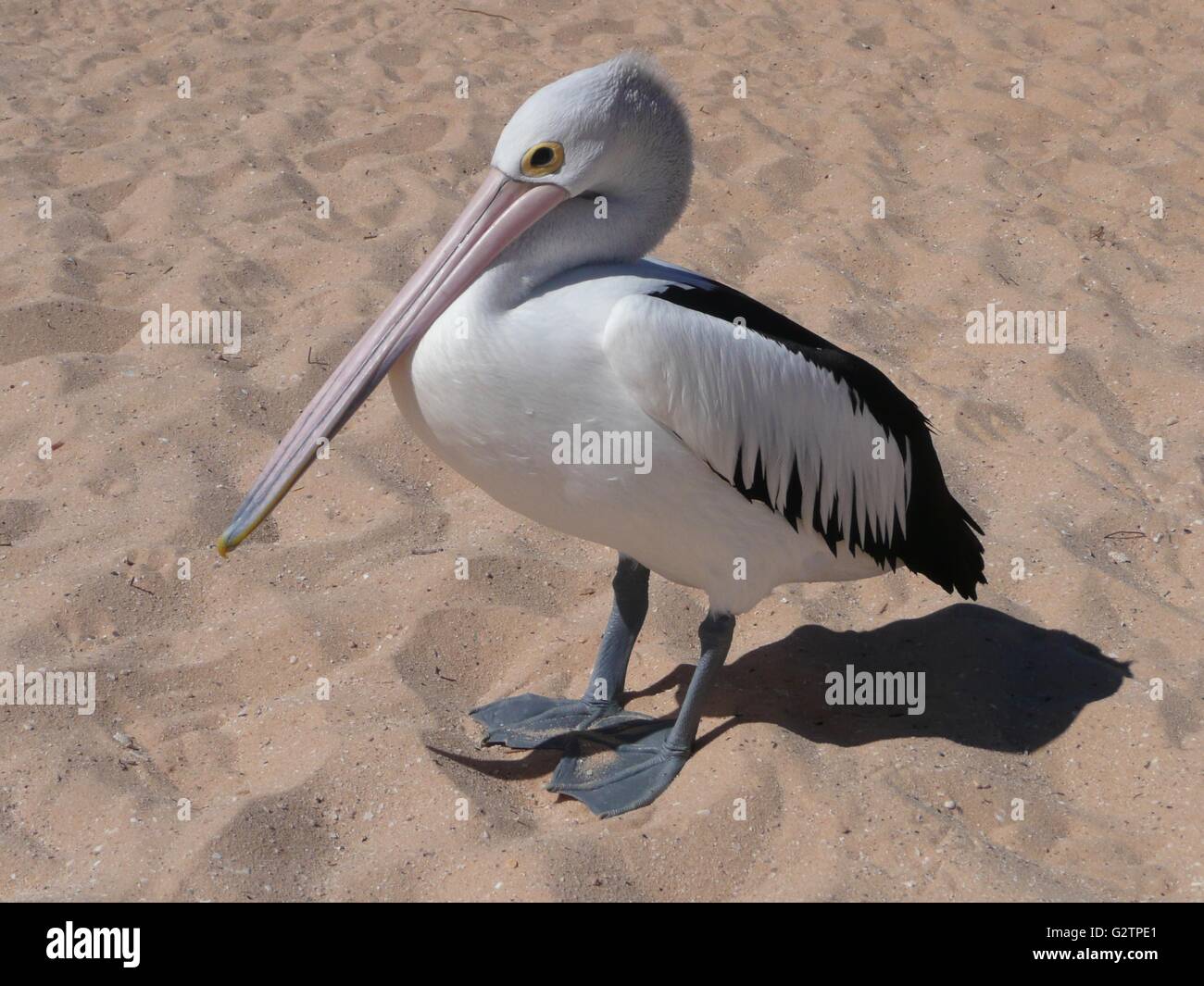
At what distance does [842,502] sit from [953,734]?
0.73 m

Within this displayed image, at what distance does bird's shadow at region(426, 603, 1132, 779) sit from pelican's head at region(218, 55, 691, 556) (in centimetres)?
91

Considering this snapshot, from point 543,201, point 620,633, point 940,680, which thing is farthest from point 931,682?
point 543,201

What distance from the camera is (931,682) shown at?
12.2 feet

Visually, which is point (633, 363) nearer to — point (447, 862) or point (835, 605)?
point (447, 862)

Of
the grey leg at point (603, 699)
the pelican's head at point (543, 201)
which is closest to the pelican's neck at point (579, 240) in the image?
the pelican's head at point (543, 201)

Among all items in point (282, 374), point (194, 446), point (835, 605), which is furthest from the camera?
point (282, 374)

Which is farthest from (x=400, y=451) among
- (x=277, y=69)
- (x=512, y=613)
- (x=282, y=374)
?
(x=277, y=69)

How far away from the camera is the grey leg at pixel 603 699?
3.49 m

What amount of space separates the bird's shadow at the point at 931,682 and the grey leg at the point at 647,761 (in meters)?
0.12

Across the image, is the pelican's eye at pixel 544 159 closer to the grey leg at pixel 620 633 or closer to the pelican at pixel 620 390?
the pelican at pixel 620 390

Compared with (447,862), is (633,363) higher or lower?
higher

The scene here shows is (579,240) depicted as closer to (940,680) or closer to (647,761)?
(647,761)

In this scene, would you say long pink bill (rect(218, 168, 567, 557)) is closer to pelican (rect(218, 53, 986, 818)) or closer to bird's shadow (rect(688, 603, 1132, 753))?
pelican (rect(218, 53, 986, 818))

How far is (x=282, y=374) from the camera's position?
4809mm
